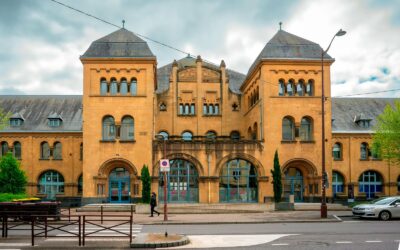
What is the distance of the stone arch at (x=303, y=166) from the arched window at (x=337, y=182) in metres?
9.57

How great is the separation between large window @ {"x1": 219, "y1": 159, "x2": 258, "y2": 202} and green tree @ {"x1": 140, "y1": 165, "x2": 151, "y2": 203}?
6.41 m

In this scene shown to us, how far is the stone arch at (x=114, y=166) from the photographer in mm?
38938

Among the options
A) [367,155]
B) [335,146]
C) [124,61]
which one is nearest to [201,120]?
[124,61]

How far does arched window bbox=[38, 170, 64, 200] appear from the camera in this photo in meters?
48.2

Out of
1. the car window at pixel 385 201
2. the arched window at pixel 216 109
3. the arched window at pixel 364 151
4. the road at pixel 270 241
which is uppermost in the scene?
the arched window at pixel 216 109

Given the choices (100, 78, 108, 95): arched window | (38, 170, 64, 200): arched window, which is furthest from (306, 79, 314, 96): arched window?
(38, 170, 64, 200): arched window

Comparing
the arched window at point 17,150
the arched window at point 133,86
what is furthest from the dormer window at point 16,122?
the arched window at point 133,86

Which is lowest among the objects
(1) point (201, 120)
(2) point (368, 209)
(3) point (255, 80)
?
(2) point (368, 209)

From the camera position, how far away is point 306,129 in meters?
40.4

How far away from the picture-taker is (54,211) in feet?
78.7

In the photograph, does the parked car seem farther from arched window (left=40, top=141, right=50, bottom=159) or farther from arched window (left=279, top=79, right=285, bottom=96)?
arched window (left=40, top=141, right=50, bottom=159)

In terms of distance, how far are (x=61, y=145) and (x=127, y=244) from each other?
3555cm

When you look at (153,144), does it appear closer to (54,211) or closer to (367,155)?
(54,211)

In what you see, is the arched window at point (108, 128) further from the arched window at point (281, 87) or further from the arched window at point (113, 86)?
the arched window at point (281, 87)
